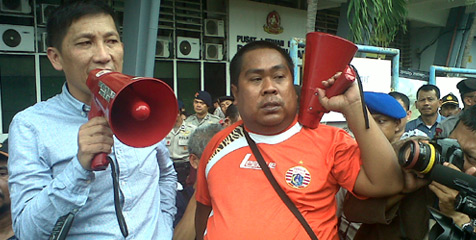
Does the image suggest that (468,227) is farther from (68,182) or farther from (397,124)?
(397,124)

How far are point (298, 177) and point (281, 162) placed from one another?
0.10m

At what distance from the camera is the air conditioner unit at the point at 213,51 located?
380 inches

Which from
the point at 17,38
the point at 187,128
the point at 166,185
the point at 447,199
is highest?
the point at 17,38

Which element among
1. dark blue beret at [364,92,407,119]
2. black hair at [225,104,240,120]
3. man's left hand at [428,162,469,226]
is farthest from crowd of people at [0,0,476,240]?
black hair at [225,104,240,120]

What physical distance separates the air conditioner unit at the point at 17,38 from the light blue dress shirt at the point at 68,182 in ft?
Answer: 20.7

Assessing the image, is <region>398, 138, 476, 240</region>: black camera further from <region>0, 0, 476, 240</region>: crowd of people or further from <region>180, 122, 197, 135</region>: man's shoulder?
<region>180, 122, 197, 135</region>: man's shoulder

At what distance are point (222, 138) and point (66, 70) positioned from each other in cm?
72

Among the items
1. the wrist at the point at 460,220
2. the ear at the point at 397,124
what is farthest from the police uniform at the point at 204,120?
the wrist at the point at 460,220

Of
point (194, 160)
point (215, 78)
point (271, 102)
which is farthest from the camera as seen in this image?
point (215, 78)

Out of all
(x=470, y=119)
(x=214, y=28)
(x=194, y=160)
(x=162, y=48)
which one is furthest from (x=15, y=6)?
(x=470, y=119)

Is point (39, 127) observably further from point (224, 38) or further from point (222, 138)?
point (224, 38)

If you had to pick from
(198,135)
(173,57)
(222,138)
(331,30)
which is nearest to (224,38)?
(173,57)

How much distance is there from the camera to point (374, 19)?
19.9ft

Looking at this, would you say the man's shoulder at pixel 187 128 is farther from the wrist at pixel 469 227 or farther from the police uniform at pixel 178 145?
the wrist at pixel 469 227
